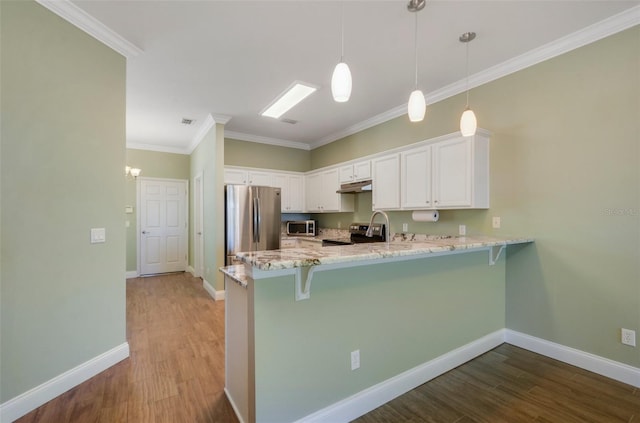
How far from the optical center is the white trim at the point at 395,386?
5.71 feet

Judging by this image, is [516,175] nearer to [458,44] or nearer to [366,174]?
[458,44]

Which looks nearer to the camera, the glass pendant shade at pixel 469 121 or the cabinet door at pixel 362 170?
the glass pendant shade at pixel 469 121

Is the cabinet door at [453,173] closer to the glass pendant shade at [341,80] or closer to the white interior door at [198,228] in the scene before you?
the glass pendant shade at [341,80]

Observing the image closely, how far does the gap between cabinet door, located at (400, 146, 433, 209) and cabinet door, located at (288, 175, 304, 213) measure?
2570 mm

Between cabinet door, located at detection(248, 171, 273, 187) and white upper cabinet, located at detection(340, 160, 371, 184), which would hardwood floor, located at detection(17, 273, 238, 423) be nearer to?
cabinet door, located at detection(248, 171, 273, 187)

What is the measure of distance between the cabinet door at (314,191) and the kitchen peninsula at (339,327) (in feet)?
10.6

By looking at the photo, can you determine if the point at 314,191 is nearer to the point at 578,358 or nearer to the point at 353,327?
the point at 353,327

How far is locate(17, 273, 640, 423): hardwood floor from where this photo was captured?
73.0 inches

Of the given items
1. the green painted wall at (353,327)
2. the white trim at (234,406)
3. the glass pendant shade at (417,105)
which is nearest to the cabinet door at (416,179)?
the green painted wall at (353,327)

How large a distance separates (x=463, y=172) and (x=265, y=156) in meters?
3.76

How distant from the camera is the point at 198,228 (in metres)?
5.87

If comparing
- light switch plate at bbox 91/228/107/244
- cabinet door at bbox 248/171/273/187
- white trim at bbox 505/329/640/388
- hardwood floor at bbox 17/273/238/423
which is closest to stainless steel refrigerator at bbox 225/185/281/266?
cabinet door at bbox 248/171/273/187

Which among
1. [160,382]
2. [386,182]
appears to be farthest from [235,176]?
[160,382]

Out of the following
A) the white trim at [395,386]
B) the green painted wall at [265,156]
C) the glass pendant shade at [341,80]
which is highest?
the green painted wall at [265,156]
